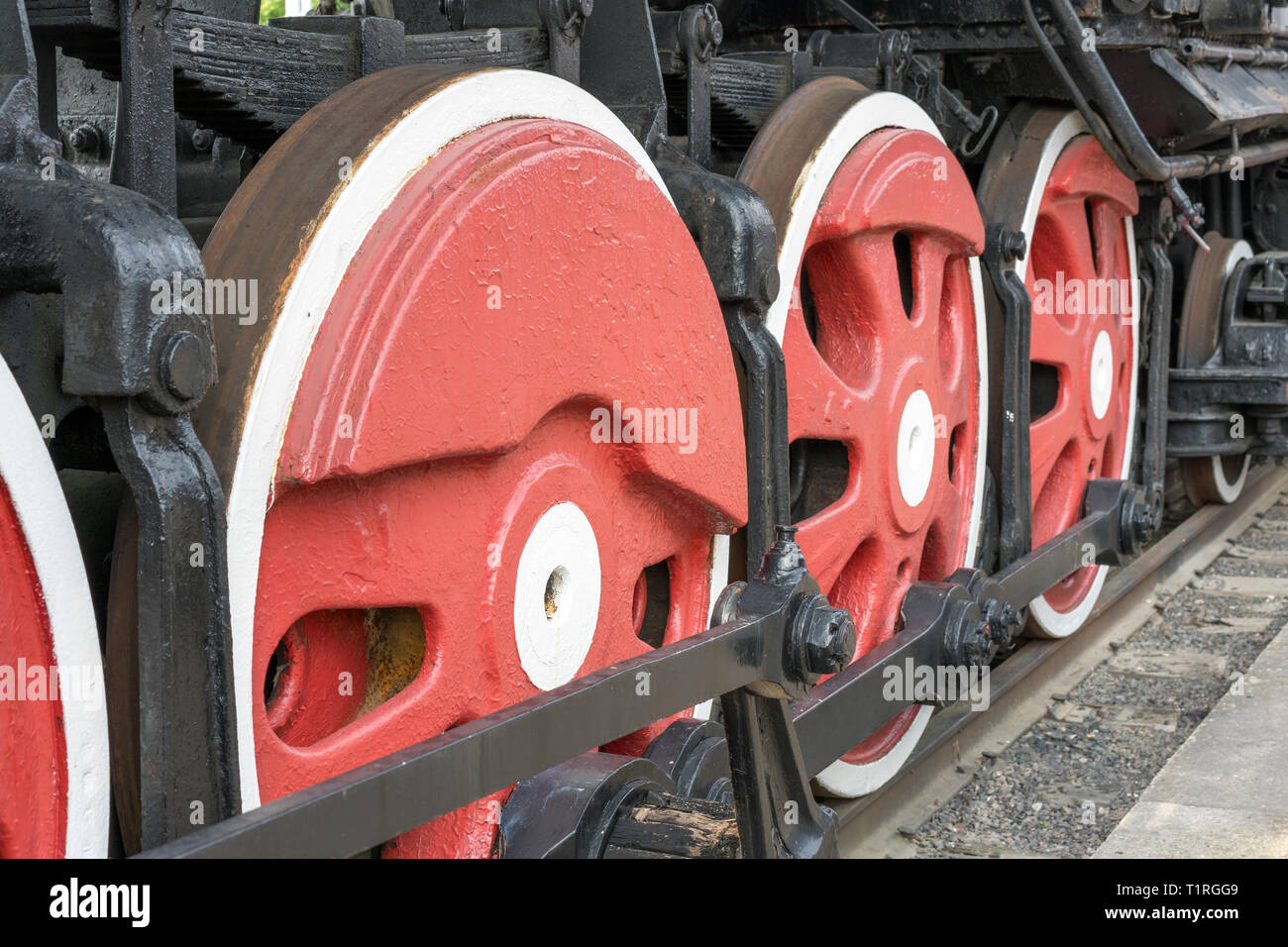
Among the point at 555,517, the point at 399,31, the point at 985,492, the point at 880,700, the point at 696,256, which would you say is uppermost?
the point at 399,31

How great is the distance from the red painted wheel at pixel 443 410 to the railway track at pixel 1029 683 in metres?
1.02

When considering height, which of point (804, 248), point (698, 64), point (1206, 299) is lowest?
point (1206, 299)

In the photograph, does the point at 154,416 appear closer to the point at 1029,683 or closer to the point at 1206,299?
the point at 1029,683

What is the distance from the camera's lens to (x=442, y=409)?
159 cm

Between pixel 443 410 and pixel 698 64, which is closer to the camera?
pixel 443 410

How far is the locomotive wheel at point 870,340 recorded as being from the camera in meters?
2.53

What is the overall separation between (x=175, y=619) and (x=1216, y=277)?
398cm

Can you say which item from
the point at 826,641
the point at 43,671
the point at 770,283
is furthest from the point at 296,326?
the point at 770,283

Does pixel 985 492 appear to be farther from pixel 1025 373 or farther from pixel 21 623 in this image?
pixel 21 623

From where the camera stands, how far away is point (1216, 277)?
4566 millimetres

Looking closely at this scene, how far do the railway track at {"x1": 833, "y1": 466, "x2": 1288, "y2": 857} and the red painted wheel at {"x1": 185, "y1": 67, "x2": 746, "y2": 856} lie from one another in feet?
3.35

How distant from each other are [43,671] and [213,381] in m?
0.29

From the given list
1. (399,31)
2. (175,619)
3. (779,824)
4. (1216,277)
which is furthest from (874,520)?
(1216,277)

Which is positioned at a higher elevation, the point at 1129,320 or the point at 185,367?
the point at 185,367
